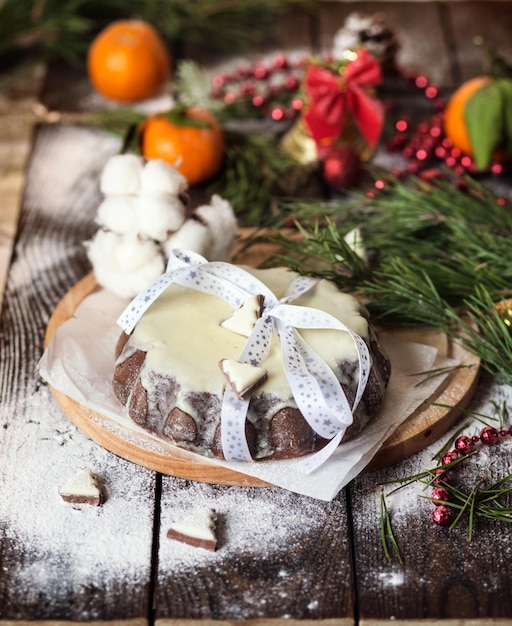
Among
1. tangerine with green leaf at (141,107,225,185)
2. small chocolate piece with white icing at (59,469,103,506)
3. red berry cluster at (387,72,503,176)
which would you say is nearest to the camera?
small chocolate piece with white icing at (59,469,103,506)

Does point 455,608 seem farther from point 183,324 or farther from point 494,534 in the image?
point 183,324

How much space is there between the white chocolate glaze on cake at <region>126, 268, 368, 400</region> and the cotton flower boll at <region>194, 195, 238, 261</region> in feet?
0.44

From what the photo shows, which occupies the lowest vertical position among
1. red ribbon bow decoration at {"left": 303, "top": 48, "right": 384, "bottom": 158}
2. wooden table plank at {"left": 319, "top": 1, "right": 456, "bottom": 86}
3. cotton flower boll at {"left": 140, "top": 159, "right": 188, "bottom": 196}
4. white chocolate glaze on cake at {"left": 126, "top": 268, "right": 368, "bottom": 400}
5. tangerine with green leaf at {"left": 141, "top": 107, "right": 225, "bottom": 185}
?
white chocolate glaze on cake at {"left": 126, "top": 268, "right": 368, "bottom": 400}

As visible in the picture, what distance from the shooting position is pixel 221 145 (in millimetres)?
1619

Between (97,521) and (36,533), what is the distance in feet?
0.22

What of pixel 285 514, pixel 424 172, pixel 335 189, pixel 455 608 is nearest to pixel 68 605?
pixel 285 514

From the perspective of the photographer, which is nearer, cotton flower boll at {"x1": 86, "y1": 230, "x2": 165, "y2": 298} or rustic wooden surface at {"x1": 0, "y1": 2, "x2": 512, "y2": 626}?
rustic wooden surface at {"x1": 0, "y1": 2, "x2": 512, "y2": 626}

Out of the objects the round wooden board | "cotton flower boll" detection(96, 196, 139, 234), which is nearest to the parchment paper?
the round wooden board

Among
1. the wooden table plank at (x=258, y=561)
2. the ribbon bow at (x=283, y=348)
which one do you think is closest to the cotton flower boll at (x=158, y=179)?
the ribbon bow at (x=283, y=348)

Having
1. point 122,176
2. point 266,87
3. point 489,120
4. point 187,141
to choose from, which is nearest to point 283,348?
point 122,176

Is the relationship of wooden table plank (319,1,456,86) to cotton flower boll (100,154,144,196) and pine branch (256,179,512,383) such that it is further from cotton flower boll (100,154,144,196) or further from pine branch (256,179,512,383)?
cotton flower boll (100,154,144,196)

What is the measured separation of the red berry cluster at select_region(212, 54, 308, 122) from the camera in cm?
181

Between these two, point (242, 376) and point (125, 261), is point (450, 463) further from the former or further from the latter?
point (125, 261)

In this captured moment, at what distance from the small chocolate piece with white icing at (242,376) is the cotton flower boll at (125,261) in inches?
10.6
